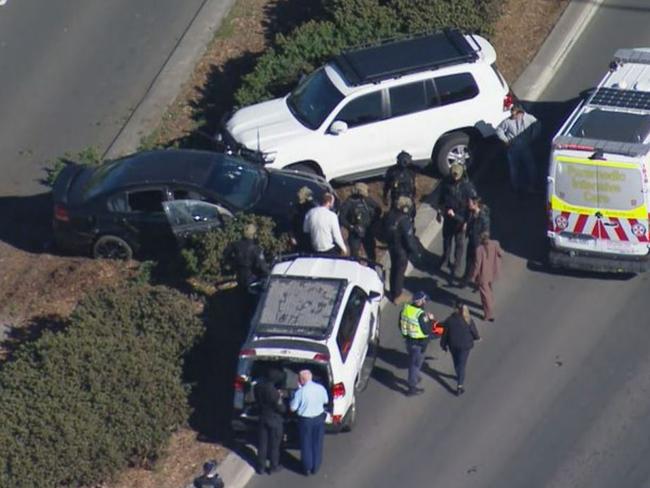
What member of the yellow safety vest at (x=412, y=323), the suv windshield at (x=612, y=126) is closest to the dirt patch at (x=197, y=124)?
the yellow safety vest at (x=412, y=323)

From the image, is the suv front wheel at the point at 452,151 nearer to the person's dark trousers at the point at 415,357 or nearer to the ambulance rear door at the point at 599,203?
the ambulance rear door at the point at 599,203

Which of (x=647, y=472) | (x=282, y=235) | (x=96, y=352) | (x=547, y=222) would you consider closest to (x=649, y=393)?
(x=647, y=472)

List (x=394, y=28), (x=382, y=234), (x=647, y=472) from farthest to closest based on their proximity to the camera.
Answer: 1. (x=394, y=28)
2. (x=382, y=234)
3. (x=647, y=472)

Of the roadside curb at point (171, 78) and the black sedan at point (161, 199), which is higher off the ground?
the black sedan at point (161, 199)

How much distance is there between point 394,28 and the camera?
26844 mm

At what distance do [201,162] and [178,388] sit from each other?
4502mm

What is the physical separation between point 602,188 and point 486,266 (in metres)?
1.83

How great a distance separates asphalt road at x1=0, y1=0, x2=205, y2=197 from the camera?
1068 inches

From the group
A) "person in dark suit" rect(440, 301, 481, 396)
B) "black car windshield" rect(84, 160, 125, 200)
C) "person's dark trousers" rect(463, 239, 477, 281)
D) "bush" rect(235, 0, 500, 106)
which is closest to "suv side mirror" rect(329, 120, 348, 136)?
"bush" rect(235, 0, 500, 106)

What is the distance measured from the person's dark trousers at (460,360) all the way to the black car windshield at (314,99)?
5.12 m

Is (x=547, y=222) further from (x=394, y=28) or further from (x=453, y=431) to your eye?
(x=394, y=28)

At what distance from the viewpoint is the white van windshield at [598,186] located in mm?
21172

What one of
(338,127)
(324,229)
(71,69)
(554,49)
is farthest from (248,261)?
(71,69)

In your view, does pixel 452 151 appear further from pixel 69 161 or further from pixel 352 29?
pixel 69 161
